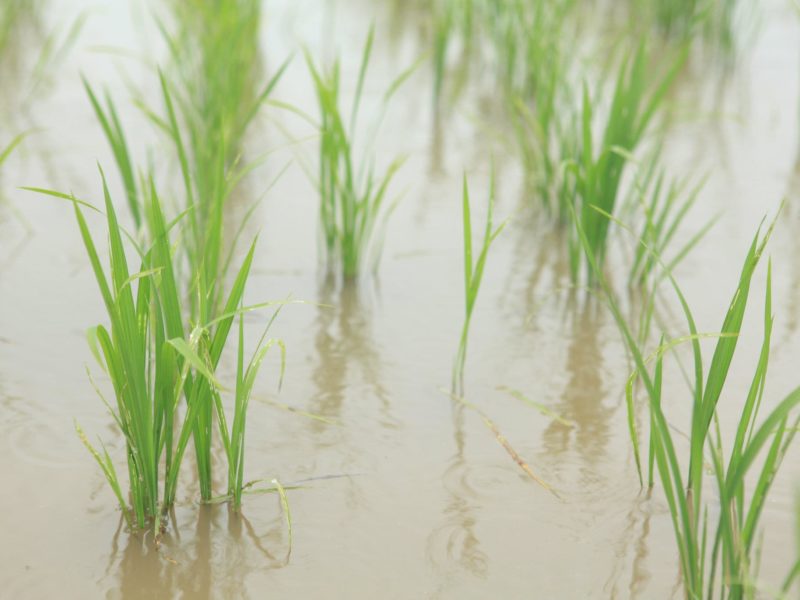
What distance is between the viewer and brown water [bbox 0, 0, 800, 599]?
4.72ft

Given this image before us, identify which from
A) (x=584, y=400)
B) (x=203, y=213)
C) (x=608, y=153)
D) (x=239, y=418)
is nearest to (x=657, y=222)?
(x=608, y=153)

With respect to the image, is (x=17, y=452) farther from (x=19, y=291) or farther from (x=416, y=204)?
(x=416, y=204)

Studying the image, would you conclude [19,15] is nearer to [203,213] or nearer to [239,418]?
[203,213]

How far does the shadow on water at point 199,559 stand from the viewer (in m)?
1.39

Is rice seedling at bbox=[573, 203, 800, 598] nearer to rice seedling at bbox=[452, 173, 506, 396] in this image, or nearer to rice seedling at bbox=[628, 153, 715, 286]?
rice seedling at bbox=[452, 173, 506, 396]

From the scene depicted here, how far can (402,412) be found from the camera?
1.85 m

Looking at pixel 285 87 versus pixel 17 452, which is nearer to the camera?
pixel 17 452

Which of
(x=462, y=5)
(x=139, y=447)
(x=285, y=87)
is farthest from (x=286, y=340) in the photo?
(x=462, y=5)

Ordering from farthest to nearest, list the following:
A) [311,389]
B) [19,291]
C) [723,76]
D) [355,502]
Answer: [723,76], [19,291], [311,389], [355,502]

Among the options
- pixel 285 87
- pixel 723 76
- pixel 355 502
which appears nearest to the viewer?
pixel 355 502

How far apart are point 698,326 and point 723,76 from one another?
7.13 ft

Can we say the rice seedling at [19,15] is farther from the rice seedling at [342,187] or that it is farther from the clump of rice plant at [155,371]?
the clump of rice plant at [155,371]

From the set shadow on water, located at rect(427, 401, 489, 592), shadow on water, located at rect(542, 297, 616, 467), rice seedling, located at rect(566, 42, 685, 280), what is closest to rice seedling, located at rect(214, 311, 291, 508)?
shadow on water, located at rect(427, 401, 489, 592)

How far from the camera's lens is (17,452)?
168cm
